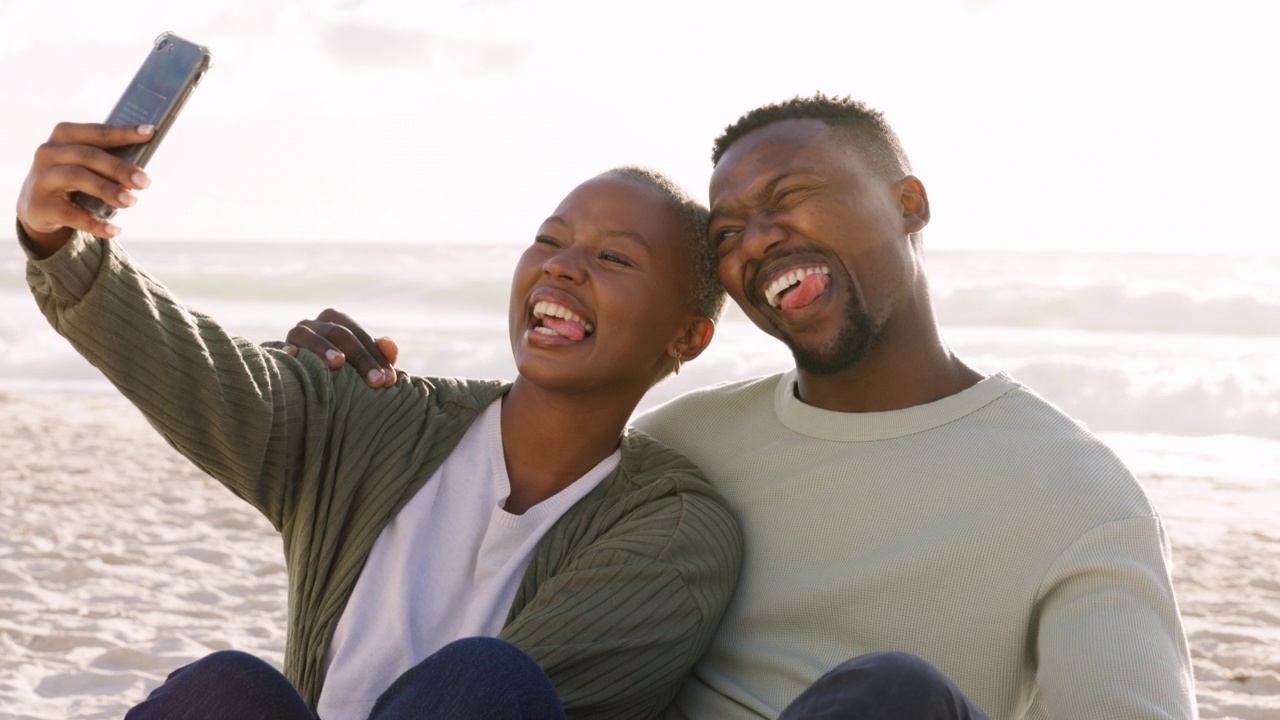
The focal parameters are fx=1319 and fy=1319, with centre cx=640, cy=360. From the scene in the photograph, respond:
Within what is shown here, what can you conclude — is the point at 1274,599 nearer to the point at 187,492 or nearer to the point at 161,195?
the point at 187,492

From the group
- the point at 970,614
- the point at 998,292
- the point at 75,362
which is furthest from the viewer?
the point at 998,292

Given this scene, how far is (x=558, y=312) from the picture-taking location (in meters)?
2.72

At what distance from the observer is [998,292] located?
64.2 feet

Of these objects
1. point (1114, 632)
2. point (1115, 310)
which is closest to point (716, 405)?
point (1114, 632)

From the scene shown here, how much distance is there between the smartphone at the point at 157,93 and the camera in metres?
2.13

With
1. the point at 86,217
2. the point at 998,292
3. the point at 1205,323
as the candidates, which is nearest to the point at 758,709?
the point at 86,217

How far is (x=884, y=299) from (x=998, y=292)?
17445mm

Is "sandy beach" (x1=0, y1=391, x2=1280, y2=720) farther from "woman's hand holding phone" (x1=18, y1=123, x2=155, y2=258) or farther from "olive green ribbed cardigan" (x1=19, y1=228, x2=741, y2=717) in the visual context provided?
"woman's hand holding phone" (x1=18, y1=123, x2=155, y2=258)

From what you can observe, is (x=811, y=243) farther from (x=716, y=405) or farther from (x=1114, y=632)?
(x=1114, y=632)

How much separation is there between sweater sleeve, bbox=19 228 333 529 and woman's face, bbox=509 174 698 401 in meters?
0.46

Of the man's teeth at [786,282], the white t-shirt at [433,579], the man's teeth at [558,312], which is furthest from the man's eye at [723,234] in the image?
the white t-shirt at [433,579]

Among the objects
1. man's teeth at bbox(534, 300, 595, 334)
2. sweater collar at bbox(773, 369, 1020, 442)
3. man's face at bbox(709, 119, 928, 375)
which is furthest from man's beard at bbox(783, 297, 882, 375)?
man's teeth at bbox(534, 300, 595, 334)

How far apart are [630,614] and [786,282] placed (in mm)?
813

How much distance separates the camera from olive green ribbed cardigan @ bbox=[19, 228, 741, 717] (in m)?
2.29
